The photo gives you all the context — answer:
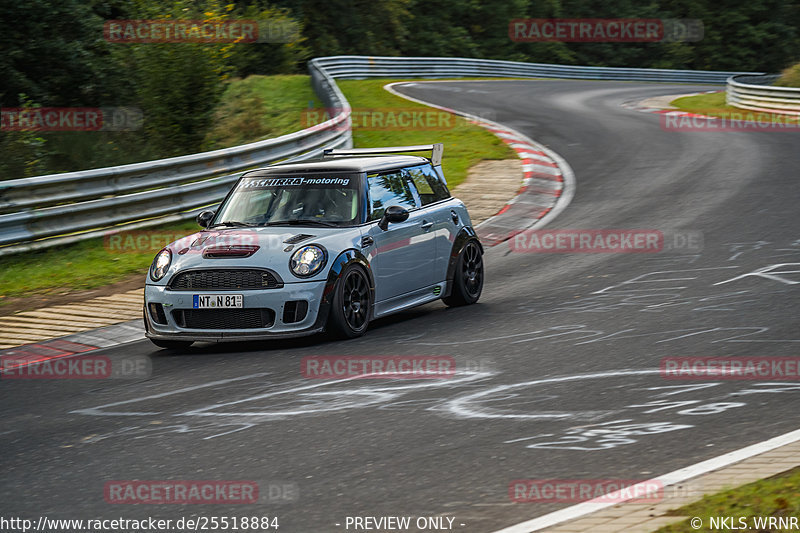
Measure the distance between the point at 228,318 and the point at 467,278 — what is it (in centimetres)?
307

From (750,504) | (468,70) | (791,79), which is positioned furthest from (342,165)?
(468,70)

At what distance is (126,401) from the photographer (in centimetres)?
718

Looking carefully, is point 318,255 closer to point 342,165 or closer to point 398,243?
point 398,243

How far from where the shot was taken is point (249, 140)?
74.5 ft

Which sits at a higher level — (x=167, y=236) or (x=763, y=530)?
(x=763, y=530)

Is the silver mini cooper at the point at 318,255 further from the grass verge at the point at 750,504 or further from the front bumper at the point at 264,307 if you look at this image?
the grass verge at the point at 750,504

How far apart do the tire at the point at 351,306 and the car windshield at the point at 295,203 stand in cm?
62

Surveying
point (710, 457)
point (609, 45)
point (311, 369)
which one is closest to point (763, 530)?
point (710, 457)

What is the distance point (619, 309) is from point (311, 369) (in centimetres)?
339

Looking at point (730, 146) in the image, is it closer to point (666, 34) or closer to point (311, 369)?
point (311, 369)

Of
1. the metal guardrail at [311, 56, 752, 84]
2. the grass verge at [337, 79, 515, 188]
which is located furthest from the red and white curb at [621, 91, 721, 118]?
the metal guardrail at [311, 56, 752, 84]

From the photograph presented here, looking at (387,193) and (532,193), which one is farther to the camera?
(532,193)

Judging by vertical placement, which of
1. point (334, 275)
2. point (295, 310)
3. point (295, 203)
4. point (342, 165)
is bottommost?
point (295, 310)

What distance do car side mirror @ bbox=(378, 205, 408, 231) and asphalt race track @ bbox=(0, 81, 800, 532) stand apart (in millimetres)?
982
